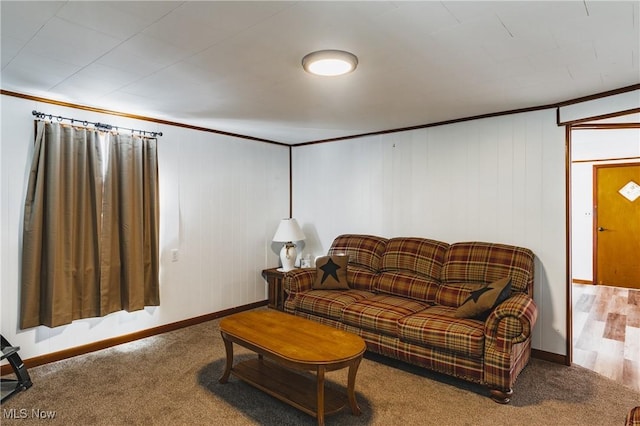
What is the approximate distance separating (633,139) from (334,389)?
582 cm

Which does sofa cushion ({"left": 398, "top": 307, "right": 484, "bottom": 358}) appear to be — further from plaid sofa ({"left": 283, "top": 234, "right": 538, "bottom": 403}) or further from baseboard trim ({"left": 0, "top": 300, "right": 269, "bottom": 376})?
baseboard trim ({"left": 0, "top": 300, "right": 269, "bottom": 376})

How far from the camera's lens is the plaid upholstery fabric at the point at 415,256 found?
373 cm

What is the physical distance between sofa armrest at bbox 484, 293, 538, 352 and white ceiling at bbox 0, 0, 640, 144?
64.9 inches

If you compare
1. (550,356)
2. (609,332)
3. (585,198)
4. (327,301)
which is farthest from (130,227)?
(585,198)

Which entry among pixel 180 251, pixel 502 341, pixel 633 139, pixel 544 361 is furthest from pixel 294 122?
pixel 633 139

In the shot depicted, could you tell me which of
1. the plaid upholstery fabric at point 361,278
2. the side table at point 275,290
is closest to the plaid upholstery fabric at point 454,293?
the plaid upholstery fabric at point 361,278

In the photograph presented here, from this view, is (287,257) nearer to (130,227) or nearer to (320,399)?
(130,227)

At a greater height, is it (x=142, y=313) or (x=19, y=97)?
(x=19, y=97)

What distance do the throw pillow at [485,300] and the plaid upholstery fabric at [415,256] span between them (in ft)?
2.24

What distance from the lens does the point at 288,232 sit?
4.95 meters

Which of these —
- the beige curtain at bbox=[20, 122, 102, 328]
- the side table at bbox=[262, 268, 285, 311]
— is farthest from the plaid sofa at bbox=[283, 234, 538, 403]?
the beige curtain at bbox=[20, 122, 102, 328]

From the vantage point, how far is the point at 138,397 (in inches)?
105

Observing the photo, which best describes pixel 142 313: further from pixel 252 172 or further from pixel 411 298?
pixel 411 298

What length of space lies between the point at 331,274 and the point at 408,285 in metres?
0.83
